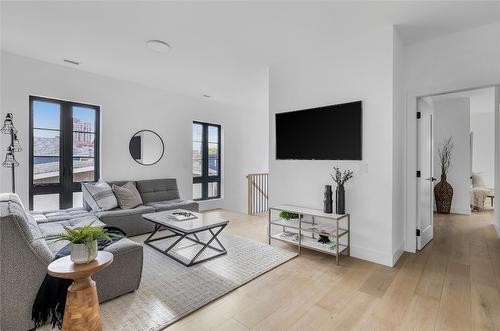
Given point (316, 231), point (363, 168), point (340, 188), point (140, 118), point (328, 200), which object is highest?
point (140, 118)

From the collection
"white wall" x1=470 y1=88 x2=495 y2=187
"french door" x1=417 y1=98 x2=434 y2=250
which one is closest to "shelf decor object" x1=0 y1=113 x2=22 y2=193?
"french door" x1=417 y1=98 x2=434 y2=250

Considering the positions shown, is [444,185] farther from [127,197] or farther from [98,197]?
[98,197]

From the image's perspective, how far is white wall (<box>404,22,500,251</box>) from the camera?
2.73 meters

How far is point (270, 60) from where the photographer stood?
12.1ft

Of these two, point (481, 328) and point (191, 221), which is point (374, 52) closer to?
point (481, 328)

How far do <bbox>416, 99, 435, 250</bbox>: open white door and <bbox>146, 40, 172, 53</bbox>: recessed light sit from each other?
339 cm

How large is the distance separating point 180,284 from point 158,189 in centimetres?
275

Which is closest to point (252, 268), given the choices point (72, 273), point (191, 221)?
point (191, 221)

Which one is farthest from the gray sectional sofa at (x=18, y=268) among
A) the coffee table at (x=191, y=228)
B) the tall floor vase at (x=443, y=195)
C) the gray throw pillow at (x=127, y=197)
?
the tall floor vase at (x=443, y=195)

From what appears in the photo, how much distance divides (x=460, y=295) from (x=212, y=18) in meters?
3.52

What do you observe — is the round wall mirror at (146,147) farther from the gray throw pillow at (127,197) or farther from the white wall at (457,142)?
the white wall at (457,142)

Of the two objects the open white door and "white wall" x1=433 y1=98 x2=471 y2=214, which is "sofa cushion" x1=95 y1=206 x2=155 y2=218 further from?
"white wall" x1=433 y1=98 x2=471 y2=214

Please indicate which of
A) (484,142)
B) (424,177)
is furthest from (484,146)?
(424,177)

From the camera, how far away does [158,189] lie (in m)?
4.85
